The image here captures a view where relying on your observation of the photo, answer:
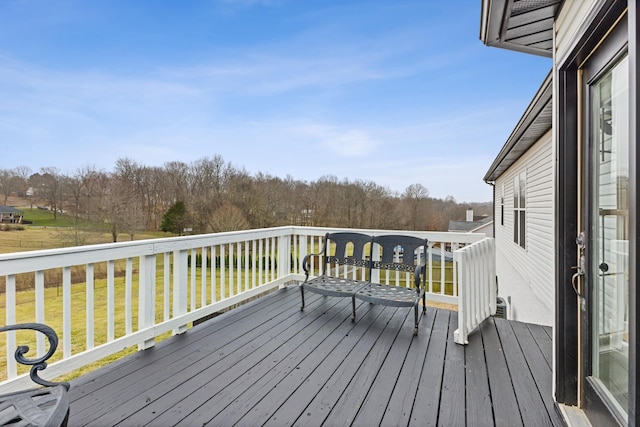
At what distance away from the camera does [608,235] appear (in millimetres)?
1484

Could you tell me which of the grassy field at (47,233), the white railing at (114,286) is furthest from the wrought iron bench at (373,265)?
the grassy field at (47,233)

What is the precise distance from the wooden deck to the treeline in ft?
32.1

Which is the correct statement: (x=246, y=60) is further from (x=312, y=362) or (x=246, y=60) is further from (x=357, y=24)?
(x=312, y=362)

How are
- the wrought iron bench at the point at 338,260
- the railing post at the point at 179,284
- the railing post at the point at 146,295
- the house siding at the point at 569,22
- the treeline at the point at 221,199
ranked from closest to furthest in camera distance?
the house siding at the point at 569,22 < the railing post at the point at 146,295 < the railing post at the point at 179,284 < the wrought iron bench at the point at 338,260 < the treeline at the point at 221,199

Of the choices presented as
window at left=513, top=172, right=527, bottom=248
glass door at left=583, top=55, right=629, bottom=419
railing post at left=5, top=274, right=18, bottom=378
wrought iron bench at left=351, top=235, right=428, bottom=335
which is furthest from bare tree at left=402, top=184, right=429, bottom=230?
railing post at left=5, top=274, right=18, bottom=378

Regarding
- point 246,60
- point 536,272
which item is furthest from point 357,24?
point 536,272

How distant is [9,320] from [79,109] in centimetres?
1468

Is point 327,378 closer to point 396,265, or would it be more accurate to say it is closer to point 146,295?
point 146,295

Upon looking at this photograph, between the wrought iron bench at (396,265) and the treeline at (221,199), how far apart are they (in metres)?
10.2

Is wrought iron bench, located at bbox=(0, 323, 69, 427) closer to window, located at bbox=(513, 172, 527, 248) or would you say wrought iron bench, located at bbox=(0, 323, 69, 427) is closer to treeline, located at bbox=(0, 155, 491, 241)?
window, located at bbox=(513, 172, 527, 248)

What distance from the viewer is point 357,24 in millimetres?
7891

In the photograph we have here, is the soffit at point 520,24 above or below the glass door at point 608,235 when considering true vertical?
above

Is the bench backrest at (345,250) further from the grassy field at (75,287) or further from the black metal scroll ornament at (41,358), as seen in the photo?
the black metal scroll ornament at (41,358)

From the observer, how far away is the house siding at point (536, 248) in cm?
469
